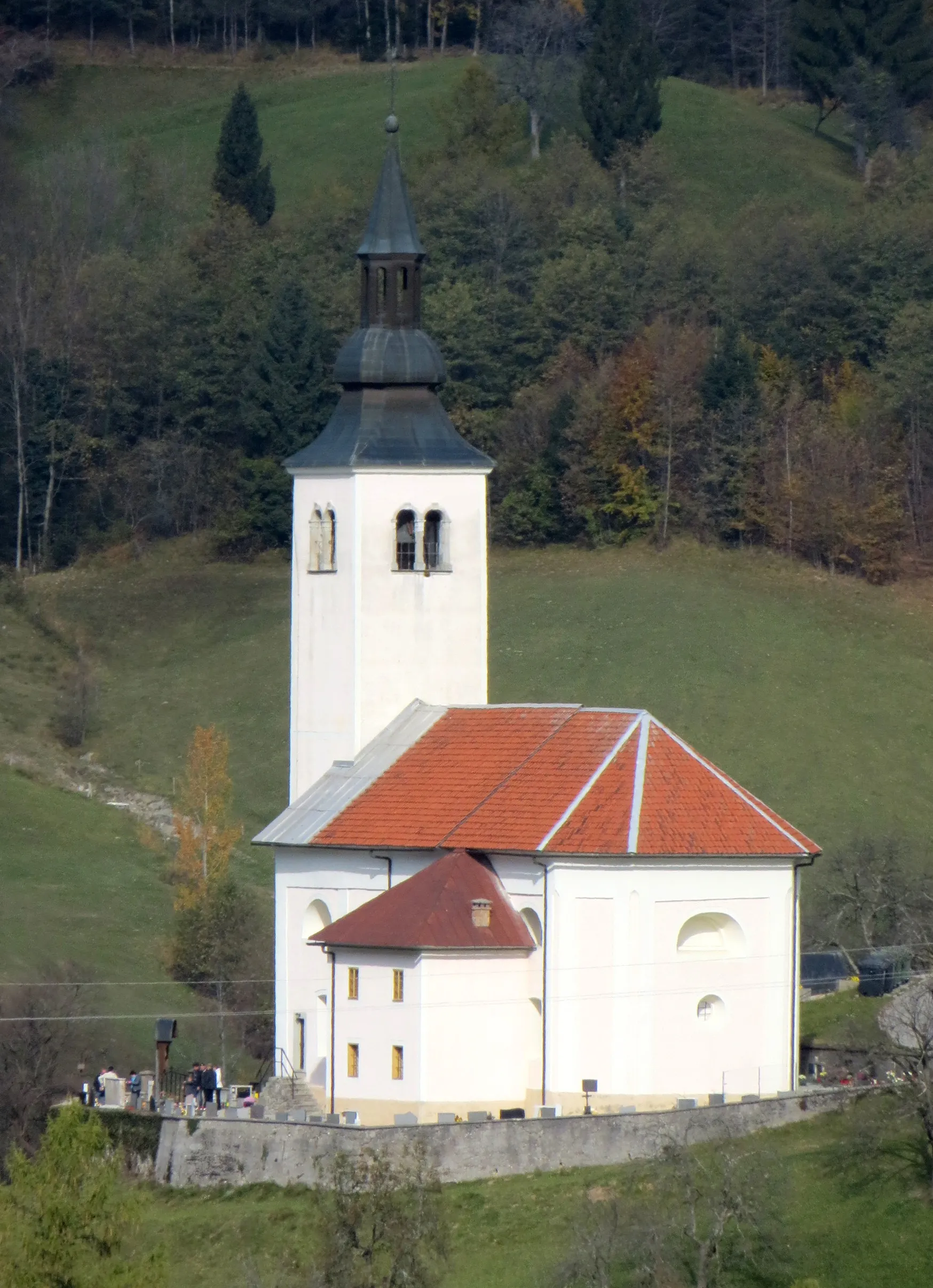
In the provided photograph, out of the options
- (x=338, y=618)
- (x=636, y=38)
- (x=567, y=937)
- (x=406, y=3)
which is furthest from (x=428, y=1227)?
(x=406, y=3)

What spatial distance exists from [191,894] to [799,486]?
31.8 meters

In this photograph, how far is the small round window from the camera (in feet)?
174

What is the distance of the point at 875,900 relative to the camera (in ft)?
209

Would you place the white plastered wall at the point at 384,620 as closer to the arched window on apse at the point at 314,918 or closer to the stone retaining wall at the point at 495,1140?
the arched window on apse at the point at 314,918

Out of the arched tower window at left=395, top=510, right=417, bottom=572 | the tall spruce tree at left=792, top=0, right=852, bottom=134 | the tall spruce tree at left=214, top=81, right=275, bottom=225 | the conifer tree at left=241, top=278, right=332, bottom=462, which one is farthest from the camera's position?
the tall spruce tree at left=792, top=0, right=852, bottom=134

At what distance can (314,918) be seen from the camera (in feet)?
187

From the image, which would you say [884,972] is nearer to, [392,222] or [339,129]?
[392,222]

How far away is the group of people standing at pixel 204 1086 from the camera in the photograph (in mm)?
55062

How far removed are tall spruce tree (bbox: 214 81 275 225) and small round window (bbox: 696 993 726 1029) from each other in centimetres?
6594

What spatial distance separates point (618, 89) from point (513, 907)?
7141 cm

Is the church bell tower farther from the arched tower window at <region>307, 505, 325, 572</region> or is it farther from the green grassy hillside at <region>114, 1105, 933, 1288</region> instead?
the green grassy hillside at <region>114, 1105, 933, 1288</region>

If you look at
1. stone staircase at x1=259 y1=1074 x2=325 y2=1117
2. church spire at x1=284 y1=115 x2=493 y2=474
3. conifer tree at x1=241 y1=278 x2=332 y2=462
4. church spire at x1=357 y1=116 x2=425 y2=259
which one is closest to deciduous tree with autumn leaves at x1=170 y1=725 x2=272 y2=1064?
stone staircase at x1=259 y1=1074 x2=325 y2=1117

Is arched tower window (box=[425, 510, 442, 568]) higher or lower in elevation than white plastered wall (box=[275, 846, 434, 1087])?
higher

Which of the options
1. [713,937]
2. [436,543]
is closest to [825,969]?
[713,937]
